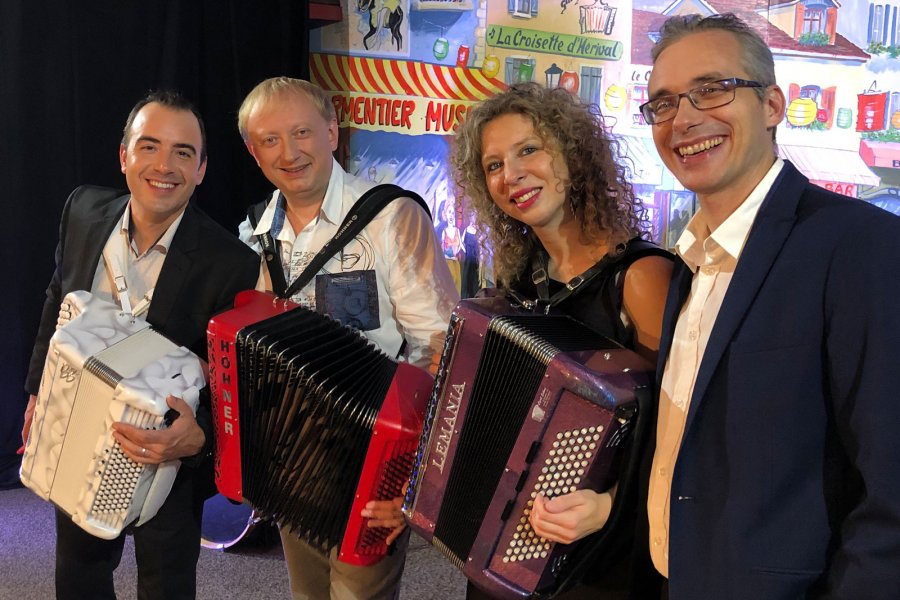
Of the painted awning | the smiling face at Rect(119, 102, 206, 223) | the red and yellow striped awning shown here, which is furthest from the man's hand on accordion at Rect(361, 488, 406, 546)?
the painted awning

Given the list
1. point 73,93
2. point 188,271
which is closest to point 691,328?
point 188,271

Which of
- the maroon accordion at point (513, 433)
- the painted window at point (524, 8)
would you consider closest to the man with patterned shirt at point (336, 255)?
the maroon accordion at point (513, 433)

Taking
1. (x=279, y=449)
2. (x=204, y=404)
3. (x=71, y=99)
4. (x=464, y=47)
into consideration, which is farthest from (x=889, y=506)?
(x=71, y=99)

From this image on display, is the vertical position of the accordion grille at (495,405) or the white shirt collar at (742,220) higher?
the white shirt collar at (742,220)

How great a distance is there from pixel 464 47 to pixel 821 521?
3.29m

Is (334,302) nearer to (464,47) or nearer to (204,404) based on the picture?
(204,404)

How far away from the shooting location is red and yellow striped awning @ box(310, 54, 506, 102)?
12.6ft

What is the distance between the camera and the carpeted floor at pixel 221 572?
2867 millimetres

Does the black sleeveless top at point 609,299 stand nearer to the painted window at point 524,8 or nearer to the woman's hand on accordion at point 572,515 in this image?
the woman's hand on accordion at point 572,515

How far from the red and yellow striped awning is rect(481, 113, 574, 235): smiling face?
2.28 meters

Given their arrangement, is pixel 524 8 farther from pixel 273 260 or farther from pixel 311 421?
pixel 311 421

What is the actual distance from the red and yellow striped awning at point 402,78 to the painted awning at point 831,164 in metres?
1.56

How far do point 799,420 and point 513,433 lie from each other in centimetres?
52

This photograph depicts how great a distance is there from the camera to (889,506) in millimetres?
928
